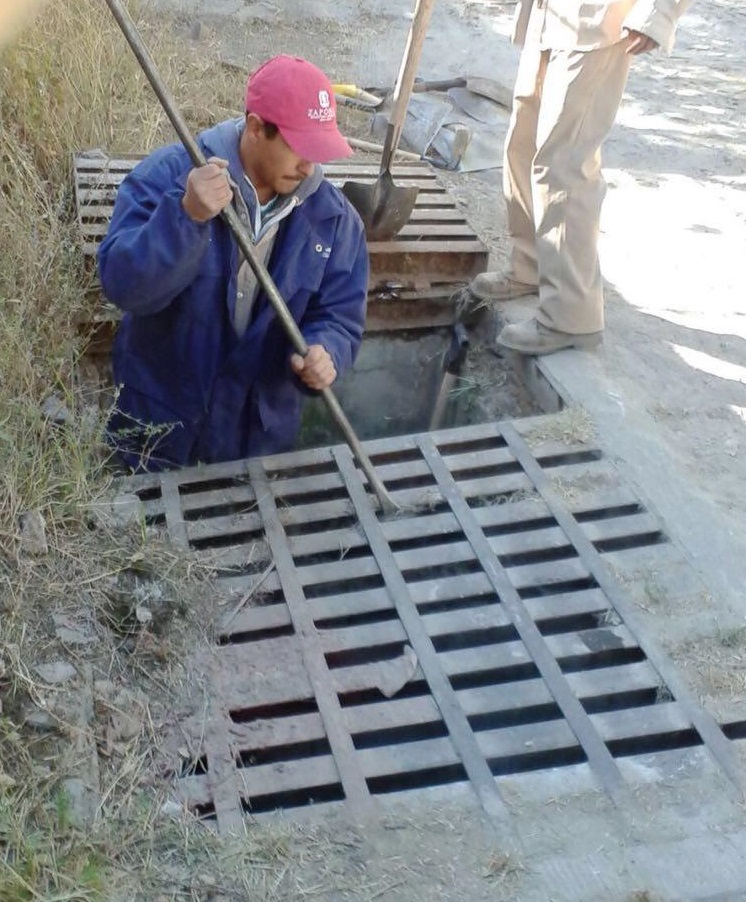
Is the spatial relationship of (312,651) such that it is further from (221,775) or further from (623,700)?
(623,700)

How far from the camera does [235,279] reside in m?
2.90

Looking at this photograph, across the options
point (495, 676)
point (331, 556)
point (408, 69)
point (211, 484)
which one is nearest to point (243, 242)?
point (211, 484)

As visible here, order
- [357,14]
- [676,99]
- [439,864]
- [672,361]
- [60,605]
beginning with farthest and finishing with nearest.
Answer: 1. [357,14]
2. [676,99]
3. [672,361]
4. [60,605]
5. [439,864]

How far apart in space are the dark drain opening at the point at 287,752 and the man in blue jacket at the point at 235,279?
3.03 feet

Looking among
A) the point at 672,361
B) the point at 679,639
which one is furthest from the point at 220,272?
the point at 672,361

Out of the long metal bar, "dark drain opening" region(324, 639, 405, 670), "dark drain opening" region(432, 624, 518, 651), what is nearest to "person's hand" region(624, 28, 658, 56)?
the long metal bar

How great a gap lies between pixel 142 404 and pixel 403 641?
115 centimetres

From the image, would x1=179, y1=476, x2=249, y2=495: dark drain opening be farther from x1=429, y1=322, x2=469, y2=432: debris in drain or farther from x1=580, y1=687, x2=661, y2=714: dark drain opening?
x1=429, y1=322, x2=469, y2=432: debris in drain

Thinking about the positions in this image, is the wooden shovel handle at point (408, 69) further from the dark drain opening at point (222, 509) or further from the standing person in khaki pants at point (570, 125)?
the dark drain opening at point (222, 509)

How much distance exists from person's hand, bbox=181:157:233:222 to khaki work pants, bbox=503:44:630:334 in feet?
4.56

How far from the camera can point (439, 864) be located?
1.94 meters

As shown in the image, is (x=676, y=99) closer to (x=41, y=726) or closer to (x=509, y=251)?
(x=509, y=251)

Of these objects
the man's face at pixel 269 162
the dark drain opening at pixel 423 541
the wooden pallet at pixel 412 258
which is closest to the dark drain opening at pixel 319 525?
the dark drain opening at pixel 423 541

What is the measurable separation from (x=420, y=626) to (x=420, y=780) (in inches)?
15.2
